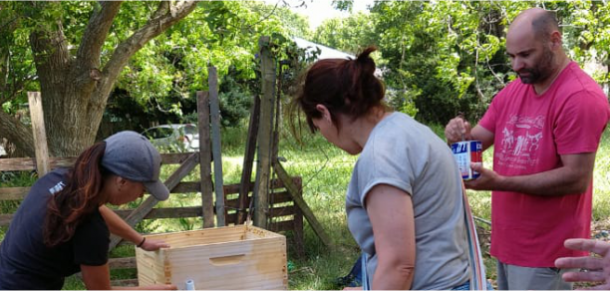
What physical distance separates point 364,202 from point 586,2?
618cm

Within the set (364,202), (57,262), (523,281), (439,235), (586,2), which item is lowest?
(523,281)

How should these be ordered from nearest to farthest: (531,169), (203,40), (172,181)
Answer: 1. (531,169)
2. (172,181)
3. (203,40)

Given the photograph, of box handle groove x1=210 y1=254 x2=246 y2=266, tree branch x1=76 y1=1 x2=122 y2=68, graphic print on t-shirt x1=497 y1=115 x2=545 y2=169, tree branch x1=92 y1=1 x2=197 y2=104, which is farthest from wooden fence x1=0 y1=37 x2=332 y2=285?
graphic print on t-shirt x1=497 y1=115 x2=545 y2=169

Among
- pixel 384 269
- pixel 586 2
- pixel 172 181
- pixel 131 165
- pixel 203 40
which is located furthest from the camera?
pixel 203 40

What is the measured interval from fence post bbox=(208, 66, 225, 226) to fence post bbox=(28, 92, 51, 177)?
152 centimetres

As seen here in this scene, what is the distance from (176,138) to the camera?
14.8 meters

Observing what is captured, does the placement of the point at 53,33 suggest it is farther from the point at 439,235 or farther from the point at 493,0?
the point at 439,235

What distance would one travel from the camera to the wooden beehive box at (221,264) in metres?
3.66

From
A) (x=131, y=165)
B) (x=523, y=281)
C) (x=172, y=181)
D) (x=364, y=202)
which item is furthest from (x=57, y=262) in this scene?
(x=172, y=181)

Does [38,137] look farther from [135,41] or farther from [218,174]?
[135,41]

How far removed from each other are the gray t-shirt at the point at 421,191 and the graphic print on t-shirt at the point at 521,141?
0.94 m

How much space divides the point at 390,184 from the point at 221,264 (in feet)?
7.67

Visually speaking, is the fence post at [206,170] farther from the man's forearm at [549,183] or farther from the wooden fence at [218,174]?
the man's forearm at [549,183]

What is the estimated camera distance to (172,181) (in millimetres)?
5648
